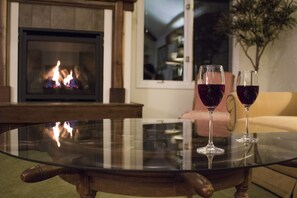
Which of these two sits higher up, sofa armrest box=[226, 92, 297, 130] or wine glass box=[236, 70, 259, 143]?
wine glass box=[236, 70, 259, 143]

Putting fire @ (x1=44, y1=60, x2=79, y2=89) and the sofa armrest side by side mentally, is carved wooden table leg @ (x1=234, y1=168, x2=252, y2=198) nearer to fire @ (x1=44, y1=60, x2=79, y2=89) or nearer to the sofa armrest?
the sofa armrest

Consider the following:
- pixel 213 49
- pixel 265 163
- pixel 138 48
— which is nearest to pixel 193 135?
pixel 265 163

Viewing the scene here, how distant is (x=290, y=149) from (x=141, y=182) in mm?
449

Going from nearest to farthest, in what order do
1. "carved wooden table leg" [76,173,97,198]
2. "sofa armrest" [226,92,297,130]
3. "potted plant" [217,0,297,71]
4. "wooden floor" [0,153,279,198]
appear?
1. "carved wooden table leg" [76,173,97,198]
2. "wooden floor" [0,153,279,198]
3. "sofa armrest" [226,92,297,130]
4. "potted plant" [217,0,297,71]

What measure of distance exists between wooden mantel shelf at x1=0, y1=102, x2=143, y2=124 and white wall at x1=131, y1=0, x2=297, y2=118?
2.23 ft

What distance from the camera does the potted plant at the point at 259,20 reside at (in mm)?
3840

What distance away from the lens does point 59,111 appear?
3.19 meters

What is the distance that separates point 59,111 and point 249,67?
2658 millimetres

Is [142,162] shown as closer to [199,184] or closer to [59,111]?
[199,184]

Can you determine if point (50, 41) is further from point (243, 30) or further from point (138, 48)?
point (243, 30)

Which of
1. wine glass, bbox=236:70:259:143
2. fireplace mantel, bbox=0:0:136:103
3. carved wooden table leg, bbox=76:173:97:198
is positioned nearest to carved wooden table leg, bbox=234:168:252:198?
wine glass, bbox=236:70:259:143

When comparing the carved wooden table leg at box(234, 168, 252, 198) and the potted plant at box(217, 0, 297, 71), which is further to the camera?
the potted plant at box(217, 0, 297, 71)

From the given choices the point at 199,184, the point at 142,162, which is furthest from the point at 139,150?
the point at 199,184

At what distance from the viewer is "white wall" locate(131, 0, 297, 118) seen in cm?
407
